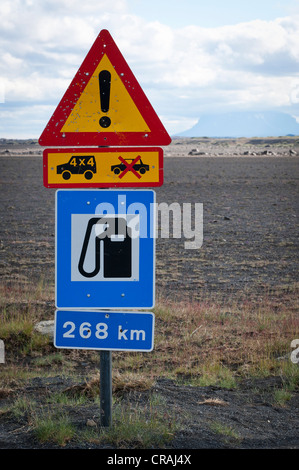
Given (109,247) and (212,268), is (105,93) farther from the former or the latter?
(212,268)

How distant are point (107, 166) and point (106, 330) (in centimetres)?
100

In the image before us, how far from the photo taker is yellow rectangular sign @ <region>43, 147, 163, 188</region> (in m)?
3.21

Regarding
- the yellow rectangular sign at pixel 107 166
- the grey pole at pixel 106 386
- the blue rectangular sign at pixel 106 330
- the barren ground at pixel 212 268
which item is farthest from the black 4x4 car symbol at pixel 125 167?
the barren ground at pixel 212 268

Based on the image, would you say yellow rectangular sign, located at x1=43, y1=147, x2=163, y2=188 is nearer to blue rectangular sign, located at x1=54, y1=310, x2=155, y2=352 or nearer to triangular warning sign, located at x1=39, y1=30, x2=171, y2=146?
triangular warning sign, located at x1=39, y1=30, x2=171, y2=146

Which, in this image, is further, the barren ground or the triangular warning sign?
the barren ground

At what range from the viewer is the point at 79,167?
127 inches

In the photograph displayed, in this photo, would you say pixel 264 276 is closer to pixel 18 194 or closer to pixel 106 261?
pixel 106 261

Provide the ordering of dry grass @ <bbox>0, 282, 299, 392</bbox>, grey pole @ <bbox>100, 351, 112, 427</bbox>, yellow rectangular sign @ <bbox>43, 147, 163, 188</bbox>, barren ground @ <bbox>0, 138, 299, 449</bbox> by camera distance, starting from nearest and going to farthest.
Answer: yellow rectangular sign @ <bbox>43, 147, 163, 188</bbox>
grey pole @ <bbox>100, 351, 112, 427</bbox>
barren ground @ <bbox>0, 138, 299, 449</bbox>
dry grass @ <bbox>0, 282, 299, 392</bbox>

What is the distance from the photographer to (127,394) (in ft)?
14.1

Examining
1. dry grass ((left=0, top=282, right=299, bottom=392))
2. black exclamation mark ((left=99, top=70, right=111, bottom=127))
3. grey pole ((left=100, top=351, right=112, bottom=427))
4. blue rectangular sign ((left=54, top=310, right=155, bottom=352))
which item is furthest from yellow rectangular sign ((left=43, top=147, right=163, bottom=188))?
dry grass ((left=0, top=282, right=299, bottom=392))

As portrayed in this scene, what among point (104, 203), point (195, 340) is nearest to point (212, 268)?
point (195, 340)

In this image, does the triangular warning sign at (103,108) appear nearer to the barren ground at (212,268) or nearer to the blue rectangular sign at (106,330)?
the blue rectangular sign at (106,330)

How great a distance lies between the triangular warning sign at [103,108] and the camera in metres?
3.25
